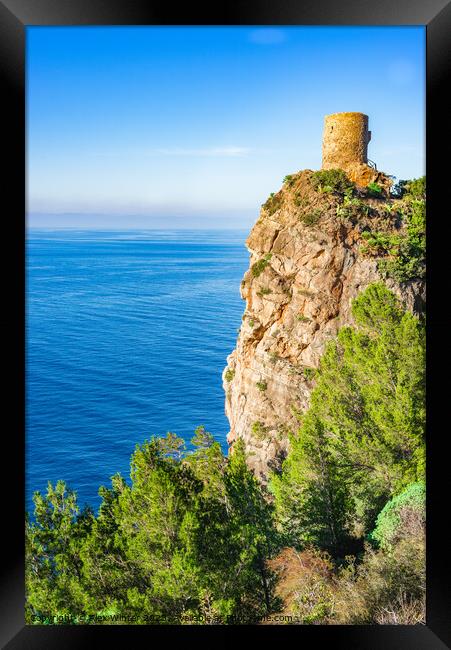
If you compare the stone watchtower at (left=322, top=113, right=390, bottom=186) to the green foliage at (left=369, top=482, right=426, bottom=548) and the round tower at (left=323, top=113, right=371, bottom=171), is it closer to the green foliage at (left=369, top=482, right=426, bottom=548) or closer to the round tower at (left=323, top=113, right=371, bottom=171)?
the round tower at (left=323, top=113, right=371, bottom=171)

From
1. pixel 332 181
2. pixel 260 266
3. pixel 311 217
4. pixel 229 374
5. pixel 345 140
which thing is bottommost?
pixel 229 374

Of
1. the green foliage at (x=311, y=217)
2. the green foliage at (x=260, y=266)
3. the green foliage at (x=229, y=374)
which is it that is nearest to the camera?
the green foliage at (x=311, y=217)

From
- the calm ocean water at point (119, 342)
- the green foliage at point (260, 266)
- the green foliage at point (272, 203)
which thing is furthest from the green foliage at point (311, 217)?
the calm ocean water at point (119, 342)

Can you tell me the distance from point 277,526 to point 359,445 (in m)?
1.32

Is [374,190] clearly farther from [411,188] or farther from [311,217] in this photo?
[311,217]

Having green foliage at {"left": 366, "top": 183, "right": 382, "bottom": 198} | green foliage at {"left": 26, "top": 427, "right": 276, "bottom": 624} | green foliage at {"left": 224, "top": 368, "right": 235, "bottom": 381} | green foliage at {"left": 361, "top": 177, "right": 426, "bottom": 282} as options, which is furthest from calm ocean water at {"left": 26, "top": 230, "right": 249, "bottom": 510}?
green foliage at {"left": 26, "top": 427, "right": 276, "bottom": 624}

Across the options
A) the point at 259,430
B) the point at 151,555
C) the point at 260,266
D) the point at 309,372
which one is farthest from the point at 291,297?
the point at 151,555

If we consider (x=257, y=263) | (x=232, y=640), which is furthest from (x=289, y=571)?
(x=257, y=263)

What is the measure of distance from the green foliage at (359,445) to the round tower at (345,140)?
5.06 m

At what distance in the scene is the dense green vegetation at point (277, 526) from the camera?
17.6 ft

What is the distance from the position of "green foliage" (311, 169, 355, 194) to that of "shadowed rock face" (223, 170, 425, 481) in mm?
132

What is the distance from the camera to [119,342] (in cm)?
2592

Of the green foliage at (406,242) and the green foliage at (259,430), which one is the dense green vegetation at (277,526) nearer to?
the green foliage at (406,242)
